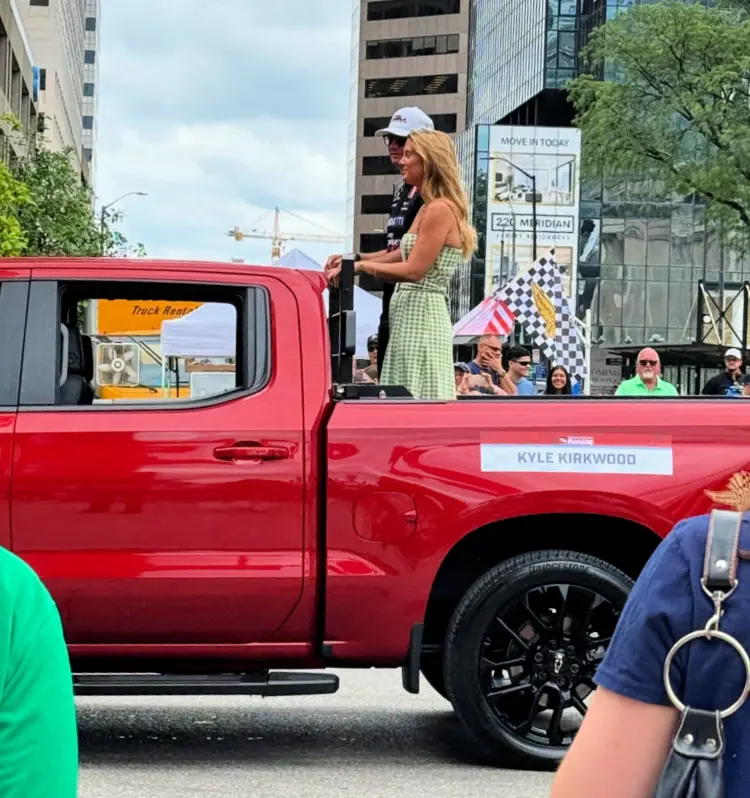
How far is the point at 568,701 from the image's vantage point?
18.1 feet

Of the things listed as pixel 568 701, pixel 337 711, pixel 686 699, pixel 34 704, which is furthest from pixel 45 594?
pixel 337 711

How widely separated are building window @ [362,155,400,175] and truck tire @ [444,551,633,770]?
398ft

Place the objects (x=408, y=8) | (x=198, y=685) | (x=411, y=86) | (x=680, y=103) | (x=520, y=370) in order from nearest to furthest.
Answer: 1. (x=198, y=685)
2. (x=520, y=370)
3. (x=680, y=103)
4. (x=408, y=8)
5. (x=411, y=86)

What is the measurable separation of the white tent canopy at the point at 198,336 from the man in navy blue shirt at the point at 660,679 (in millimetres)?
10323

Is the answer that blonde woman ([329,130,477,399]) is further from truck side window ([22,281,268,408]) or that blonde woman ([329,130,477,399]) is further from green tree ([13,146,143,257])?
green tree ([13,146,143,257])

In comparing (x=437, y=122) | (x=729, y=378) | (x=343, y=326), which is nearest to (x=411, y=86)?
(x=437, y=122)

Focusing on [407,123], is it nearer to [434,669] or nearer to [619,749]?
[434,669]

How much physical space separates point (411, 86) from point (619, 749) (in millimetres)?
126119

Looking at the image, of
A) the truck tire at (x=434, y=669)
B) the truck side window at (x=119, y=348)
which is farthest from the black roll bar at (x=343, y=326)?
the truck tire at (x=434, y=669)

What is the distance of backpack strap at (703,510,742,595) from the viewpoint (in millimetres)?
1580

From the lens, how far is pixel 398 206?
6938 mm

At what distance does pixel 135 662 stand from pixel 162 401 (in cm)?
99

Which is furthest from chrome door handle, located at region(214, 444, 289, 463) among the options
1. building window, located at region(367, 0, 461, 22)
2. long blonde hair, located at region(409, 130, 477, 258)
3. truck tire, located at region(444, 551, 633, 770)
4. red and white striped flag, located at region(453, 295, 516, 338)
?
building window, located at region(367, 0, 461, 22)

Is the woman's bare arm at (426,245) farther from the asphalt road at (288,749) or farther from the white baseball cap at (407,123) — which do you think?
the asphalt road at (288,749)
